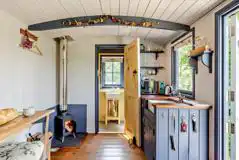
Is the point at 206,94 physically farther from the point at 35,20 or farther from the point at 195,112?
the point at 35,20

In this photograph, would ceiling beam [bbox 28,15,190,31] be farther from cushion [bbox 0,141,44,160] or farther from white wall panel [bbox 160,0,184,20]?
cushion [bbox 0,141,44,160]

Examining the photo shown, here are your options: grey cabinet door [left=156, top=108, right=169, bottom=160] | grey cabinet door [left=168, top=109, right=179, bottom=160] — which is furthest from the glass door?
grey cabinet door [left=156, top=108, right=169, bottom=160]

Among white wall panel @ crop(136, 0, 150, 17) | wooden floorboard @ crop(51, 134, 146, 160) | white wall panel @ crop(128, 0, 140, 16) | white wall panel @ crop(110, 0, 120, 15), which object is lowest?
wooden floorboard @ crop(51, 134, 146, 160)

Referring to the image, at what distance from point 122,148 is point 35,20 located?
252 cm

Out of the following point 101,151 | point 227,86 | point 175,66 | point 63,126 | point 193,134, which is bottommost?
point 101,151

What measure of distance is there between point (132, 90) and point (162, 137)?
1.77 m

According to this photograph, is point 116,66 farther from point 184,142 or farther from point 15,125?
point 15,125

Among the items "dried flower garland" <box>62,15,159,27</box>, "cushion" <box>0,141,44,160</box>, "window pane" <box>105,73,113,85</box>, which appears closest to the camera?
"cushion" <box>0,141,44,160</box>

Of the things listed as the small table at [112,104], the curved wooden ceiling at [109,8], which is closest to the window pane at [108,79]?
the small table at [112,104]

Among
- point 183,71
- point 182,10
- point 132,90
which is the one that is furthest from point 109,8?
point 132,90

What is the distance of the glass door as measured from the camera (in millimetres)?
2162

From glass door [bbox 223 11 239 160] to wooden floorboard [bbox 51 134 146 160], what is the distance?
1.43m

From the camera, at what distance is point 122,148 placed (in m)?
Answer: 3.79

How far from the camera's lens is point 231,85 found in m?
2.21
